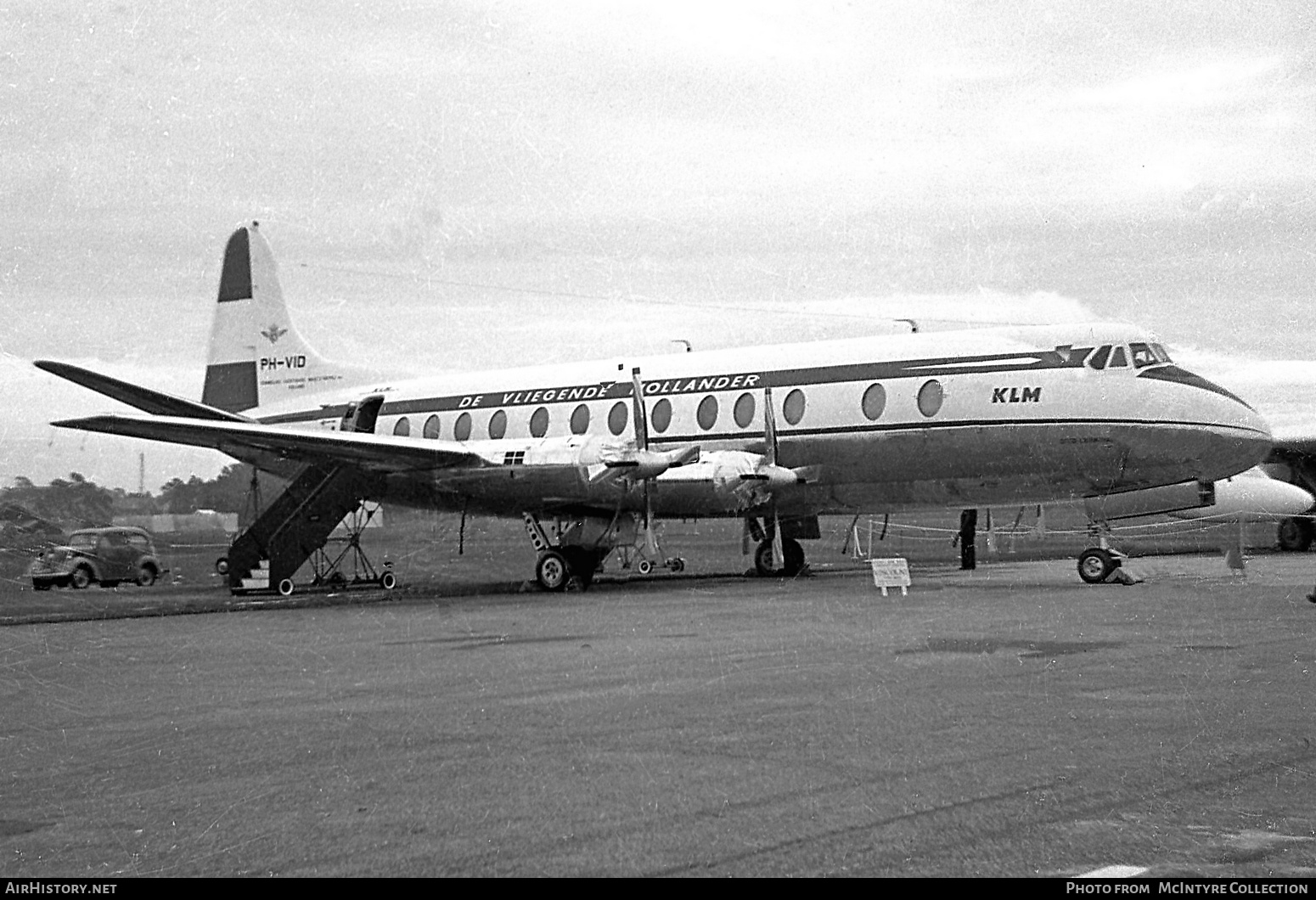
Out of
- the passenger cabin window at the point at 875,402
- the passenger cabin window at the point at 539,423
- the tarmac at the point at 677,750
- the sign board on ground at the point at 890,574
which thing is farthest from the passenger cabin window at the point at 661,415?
the tarmac at the point at 677,750

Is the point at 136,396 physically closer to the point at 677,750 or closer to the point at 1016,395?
the point at 1016,395

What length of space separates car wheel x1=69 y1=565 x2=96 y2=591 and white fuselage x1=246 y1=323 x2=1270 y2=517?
892 cm

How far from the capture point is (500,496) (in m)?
26.7

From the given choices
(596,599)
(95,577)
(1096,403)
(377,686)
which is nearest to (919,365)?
(1096,403)

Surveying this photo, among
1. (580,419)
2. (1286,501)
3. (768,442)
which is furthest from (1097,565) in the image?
(1286,501)

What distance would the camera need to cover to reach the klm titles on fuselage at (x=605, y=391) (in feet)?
93.6

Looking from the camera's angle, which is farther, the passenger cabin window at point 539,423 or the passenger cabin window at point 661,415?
the passenger cabin window at point 539,423

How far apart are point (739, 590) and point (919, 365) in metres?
5.28

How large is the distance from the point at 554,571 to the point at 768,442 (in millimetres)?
4701

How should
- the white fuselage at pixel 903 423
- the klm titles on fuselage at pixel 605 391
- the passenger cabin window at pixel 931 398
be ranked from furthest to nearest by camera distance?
the klm titles on fuselage at pixel 605 391 → the passenger cabin window at pixel 931 398 → the white fuselage at pixel 903 423

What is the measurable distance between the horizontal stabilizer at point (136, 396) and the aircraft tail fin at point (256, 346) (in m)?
5.88

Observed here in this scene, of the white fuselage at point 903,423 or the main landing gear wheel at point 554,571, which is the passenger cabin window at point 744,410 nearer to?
the white fuselage at point 903,423

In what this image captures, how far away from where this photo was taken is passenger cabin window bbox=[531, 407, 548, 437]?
30766 millimetres

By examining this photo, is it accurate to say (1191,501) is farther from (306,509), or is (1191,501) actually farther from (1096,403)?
(306,509)
